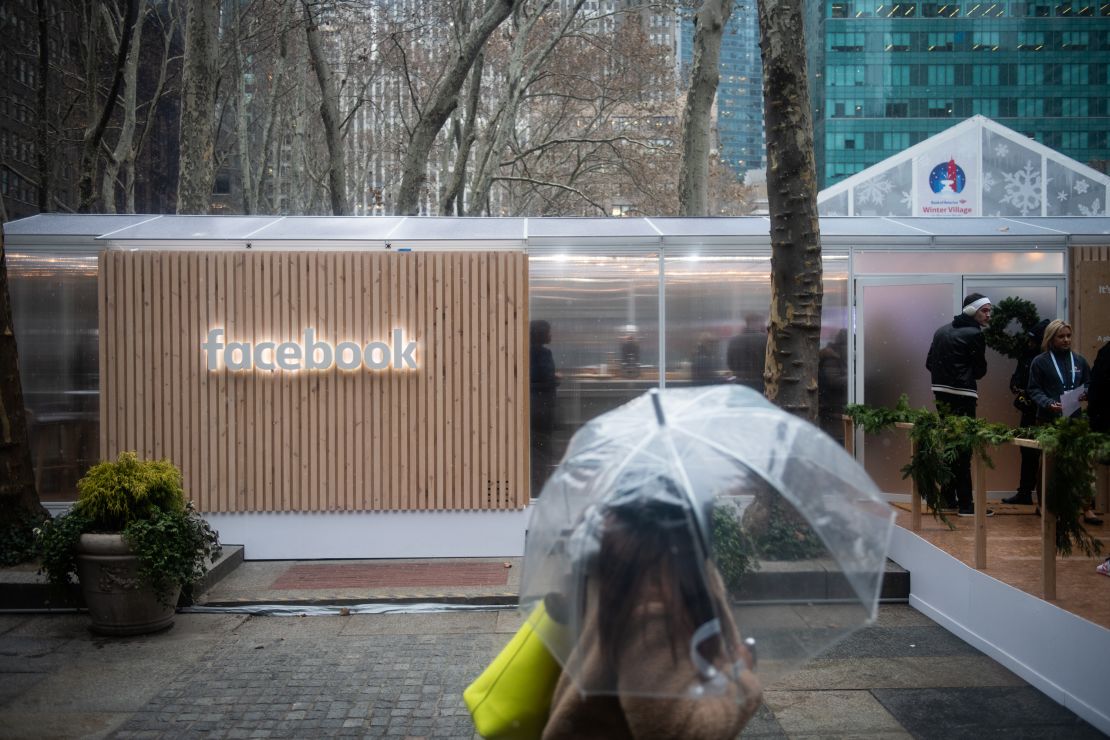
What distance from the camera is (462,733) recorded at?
567cm

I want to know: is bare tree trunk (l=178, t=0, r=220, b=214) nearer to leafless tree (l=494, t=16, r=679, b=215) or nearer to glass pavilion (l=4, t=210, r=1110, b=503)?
glass pavilion (l=4, t=210, r=1110, b=503)

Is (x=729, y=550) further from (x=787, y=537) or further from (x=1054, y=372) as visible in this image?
(x=1054, y=372)

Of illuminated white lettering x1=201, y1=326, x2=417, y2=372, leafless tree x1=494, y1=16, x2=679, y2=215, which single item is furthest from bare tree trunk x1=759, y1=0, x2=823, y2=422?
leafless tree x1=494, y1=16, x2=679, y2=215

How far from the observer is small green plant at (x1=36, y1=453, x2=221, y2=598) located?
7.42m

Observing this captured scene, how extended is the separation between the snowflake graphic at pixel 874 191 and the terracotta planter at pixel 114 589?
516 inches

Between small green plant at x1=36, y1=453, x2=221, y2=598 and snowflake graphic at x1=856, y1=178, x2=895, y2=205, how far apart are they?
12.6 meters

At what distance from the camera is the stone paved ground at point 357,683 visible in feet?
18.7

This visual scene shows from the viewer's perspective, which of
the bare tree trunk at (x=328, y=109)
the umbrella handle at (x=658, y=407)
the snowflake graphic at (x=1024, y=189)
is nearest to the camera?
the umbrella handle at (x=658, y=407)

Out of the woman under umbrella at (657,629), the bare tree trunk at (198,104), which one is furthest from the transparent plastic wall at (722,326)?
the bare tree trunk at (198,104)

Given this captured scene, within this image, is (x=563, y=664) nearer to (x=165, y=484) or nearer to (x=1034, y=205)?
(x=165, y=484)

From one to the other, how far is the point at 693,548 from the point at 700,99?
15180mm

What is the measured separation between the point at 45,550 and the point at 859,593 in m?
6.77

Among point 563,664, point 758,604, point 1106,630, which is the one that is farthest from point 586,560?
point 1106,630

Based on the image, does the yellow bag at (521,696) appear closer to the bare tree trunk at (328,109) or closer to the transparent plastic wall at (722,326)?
the transparent plastic wall at (722,326)
